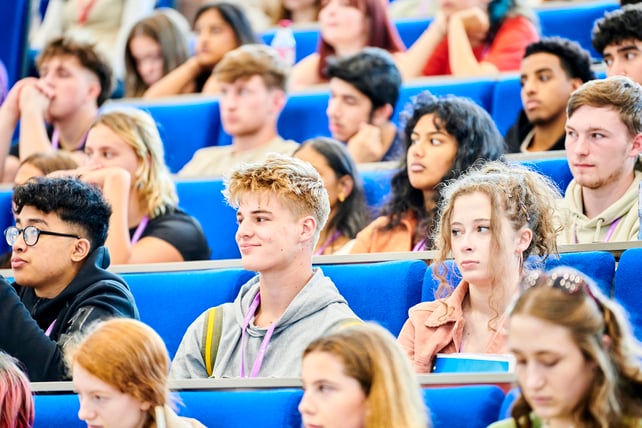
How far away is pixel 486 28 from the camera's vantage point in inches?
173

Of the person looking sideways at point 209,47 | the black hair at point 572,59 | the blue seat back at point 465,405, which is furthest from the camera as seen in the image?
the person looking sideways at point 209,47

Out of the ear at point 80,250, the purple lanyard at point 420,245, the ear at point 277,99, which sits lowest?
the ear at point 80,250

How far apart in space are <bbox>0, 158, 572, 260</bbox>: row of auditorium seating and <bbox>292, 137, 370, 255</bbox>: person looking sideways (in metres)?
0.09

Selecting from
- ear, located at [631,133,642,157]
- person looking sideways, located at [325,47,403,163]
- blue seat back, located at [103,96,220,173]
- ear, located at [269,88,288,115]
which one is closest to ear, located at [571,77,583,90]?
person looking sideways, located at [325,47,403,163]

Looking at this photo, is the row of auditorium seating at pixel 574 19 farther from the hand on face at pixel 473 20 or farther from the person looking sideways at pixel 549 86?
the person looking sideways at pixel 549 86

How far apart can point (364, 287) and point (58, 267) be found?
629mm

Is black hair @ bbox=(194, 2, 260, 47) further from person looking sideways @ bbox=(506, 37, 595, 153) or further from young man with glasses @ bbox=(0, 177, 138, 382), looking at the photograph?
young man with glasses @ bbox=(0, 177, 138, 382)

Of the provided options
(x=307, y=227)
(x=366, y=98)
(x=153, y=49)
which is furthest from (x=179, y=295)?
(x=153, y=49)

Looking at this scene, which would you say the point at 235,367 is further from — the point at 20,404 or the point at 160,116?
the point at 160,116

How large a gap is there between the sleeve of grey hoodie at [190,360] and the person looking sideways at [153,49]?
2314 millimetres

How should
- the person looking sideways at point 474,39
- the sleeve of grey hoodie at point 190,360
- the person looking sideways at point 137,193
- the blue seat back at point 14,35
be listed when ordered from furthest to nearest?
the blue seat back at point 14,35 < the person looking sideways at point 474,39 < the person looking sideways at point 137,193 < the sleeve of grey hoodie at point 190,360

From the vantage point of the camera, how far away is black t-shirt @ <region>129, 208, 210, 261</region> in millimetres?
3373

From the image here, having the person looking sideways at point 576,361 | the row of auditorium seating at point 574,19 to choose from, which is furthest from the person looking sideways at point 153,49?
the person looking sideways at point 576,361

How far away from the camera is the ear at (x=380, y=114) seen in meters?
3.98
